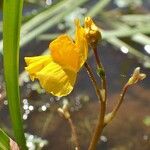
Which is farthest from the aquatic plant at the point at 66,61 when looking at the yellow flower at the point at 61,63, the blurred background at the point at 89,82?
the blurred background at the point at 89,82

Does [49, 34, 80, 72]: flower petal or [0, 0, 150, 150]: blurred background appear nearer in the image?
[49, 34, 80, 72]: flower petal

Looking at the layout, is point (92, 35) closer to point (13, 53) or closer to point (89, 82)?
point (13, 53)

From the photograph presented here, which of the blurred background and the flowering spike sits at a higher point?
the flowering spike

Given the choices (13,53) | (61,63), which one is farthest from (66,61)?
(13,53)

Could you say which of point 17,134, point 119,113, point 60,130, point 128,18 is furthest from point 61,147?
point 128,18

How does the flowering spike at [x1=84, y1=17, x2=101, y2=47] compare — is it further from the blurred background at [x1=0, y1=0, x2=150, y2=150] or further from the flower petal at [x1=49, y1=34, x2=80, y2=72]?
the blurred background at [x1=0, y1=0, x2=150, y2=150]

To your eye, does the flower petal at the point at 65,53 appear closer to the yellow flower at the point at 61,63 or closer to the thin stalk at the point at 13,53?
the yellow flower at the point at 61,63

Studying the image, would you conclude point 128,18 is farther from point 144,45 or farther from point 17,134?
point 17,134

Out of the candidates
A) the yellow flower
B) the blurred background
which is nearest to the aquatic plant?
the yellow flower
